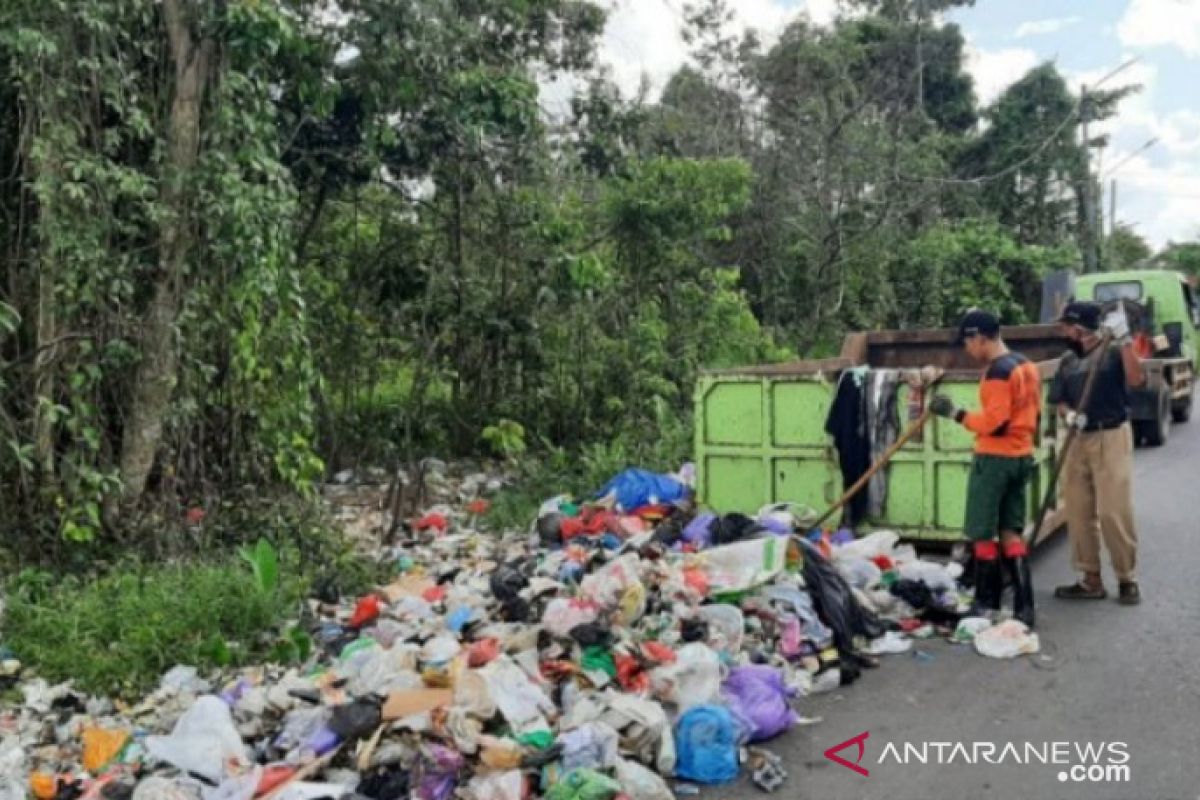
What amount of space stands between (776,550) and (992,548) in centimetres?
118

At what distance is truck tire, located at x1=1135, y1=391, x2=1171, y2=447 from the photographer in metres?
11.9

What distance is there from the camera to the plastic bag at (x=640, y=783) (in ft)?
11.5

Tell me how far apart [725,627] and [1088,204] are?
926 inches

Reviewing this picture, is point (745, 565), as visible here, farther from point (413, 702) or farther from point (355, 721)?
Answer: point (355, 721)

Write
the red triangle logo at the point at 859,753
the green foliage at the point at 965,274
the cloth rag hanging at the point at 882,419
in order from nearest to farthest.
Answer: the red triangle logo at the point at 859,753
the cloth rag hanging at the point at 882,419
the green foliage at the point at 965,274

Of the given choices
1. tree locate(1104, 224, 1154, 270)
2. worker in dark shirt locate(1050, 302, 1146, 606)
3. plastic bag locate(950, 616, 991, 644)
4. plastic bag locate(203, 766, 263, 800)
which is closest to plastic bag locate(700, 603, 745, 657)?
plastic bag locate(950, 616, 991, 644)

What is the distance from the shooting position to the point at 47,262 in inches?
214

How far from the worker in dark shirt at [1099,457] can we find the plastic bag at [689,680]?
2774 mm

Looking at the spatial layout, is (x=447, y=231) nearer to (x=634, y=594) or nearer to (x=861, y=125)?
(x=634, y=594)

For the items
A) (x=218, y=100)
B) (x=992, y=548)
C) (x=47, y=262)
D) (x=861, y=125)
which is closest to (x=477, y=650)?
(x=992, y=548)

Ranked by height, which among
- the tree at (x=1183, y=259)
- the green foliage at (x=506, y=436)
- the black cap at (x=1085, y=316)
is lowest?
the green foliage at (x=506, y=436)

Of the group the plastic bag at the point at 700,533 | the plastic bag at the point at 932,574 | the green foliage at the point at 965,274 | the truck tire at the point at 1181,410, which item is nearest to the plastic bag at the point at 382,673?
the plastic bag at the point at 700,533

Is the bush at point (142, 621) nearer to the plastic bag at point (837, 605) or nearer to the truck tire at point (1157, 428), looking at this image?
the plastic bag at point (837, 605)

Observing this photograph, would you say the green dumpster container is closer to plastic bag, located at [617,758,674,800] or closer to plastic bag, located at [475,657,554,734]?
plastic bag, located at [475,657,554,734]
